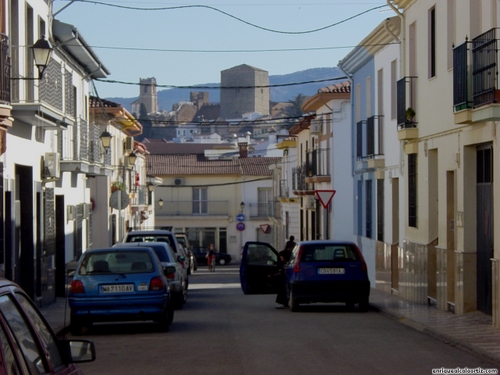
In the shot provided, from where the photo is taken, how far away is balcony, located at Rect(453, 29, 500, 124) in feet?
44.9

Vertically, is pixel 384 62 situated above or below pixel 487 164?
above

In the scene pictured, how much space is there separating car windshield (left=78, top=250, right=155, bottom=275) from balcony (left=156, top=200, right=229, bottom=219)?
57157 mm

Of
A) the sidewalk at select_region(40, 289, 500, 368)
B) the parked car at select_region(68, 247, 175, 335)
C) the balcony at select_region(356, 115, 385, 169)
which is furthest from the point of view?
the balcony at select_region(356, 115, 385, 169)

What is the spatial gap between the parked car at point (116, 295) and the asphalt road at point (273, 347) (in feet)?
1.17

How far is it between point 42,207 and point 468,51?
11.0 m

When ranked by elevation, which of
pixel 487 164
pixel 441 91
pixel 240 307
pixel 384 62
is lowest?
pixel 240 307

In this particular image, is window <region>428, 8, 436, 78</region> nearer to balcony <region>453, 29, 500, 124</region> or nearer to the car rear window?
Answer: balcony <region>453, 29, 500, 124</region>

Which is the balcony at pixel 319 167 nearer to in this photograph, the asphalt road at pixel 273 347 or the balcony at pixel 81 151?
the balcony at pixel 81 151

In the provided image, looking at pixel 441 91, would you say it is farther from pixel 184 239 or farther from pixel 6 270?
pixel 184 239

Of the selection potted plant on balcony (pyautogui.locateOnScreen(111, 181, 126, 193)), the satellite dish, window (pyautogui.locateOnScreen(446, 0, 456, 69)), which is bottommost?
the satellite dish

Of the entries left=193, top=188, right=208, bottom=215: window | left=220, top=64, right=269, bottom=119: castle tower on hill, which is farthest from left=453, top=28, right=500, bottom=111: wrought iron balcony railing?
left=220, top=64, right=269, bottom=119: castle tower on hill

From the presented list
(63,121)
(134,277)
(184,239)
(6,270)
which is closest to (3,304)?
(134,277)

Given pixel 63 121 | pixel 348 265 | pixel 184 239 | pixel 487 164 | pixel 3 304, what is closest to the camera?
pixel 3 304

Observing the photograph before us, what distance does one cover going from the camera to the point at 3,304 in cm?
436
